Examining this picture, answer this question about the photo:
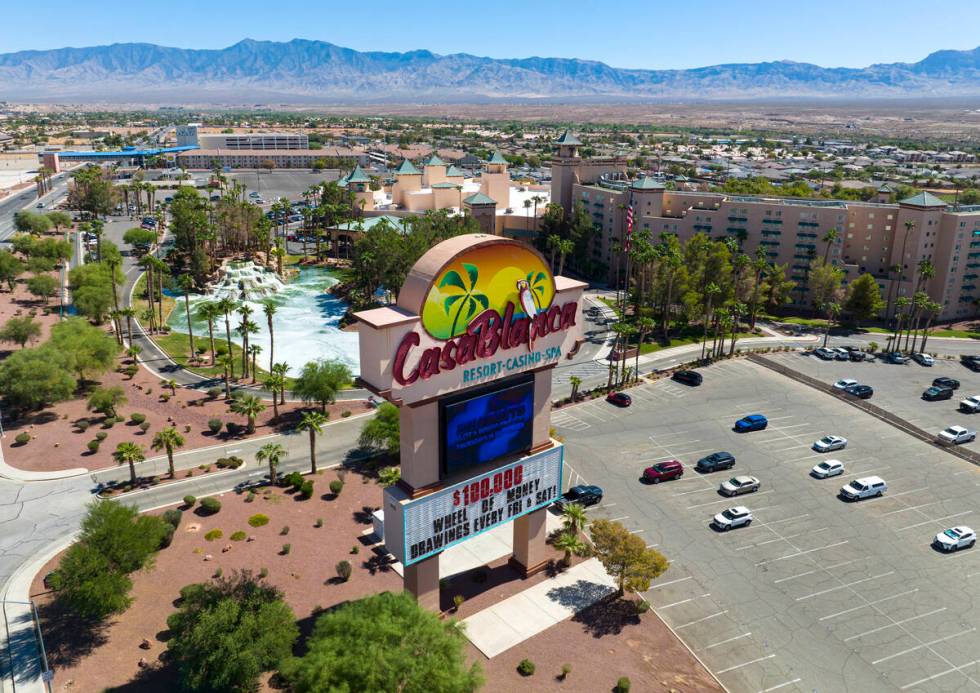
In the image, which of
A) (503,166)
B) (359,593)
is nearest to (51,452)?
(359,593)

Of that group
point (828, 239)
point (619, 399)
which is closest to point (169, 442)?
point (619, 399)

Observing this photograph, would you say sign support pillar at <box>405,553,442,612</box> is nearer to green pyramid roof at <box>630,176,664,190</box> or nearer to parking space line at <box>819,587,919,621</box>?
parking space line at <box>819,587,919,621</box>

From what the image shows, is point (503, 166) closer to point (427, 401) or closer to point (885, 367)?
point (885, 367)

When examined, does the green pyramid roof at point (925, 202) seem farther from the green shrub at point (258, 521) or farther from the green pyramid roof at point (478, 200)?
the green shrub at point (258, 521)

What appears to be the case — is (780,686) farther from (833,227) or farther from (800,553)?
(833,227)

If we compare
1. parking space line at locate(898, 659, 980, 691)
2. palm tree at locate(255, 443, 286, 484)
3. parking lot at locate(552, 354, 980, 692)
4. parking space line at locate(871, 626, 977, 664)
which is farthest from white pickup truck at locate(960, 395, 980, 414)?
palm tree at locate(255, 443, 286, 484)
